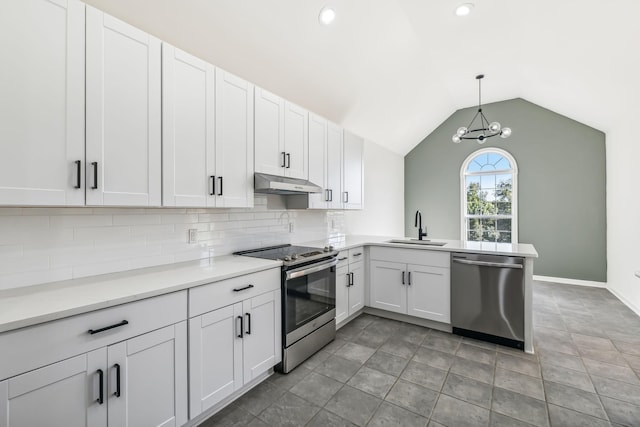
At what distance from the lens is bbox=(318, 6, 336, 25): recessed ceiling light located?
2635mm

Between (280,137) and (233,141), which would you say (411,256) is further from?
(233,141)

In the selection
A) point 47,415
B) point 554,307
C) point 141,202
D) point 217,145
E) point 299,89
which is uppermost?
point 299,89

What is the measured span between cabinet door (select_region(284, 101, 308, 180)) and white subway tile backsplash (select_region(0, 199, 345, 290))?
588mm

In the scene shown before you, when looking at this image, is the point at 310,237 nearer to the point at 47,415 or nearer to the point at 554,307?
the point at 47,415

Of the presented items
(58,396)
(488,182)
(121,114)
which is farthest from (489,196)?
(58,396)

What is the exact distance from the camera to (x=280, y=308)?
2.30 meters

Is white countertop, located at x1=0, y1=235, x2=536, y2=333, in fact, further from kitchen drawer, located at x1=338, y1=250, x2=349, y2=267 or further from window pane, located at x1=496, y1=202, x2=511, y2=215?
window pane, located at x1=496, y1=202, x2=511, y2=215

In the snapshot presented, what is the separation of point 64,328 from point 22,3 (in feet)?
4.88

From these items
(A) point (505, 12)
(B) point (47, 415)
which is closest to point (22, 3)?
(B) point (47, 415)

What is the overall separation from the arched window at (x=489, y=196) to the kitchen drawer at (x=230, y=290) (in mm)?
5384

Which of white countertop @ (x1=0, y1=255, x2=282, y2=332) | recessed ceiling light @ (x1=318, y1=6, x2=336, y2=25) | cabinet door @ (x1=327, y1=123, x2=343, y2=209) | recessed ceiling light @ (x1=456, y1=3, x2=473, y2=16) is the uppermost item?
recessed ceiling light @ (x1=456, y1=3, x2=473, y2=16)

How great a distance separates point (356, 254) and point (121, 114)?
103 inches

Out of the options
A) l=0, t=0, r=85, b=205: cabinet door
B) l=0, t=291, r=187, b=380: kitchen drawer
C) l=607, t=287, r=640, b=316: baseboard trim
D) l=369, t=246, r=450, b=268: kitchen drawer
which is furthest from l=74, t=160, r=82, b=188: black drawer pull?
l=607, t=287, r=640, b=316: baseboard trim

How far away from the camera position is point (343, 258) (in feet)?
10.5
